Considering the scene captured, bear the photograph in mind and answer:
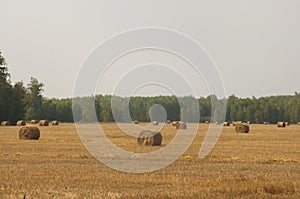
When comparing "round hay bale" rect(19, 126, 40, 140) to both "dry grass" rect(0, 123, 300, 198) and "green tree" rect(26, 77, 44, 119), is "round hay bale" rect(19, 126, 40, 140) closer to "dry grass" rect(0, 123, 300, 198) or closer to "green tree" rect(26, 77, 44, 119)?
"dry grass" rect(0, 123, 300, 198)

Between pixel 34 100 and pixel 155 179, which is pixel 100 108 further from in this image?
pixel 155 179

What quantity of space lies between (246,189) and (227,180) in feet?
7.93

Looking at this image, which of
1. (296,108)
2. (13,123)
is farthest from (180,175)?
(296,108)

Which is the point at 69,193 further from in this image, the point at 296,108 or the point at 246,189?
the point at 296,108

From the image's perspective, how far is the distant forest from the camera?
88250 mm

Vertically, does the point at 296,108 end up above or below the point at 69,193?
above

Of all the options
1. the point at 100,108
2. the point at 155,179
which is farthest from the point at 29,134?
the point at 100,108

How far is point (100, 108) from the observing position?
135 metres

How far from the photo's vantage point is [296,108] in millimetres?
163000

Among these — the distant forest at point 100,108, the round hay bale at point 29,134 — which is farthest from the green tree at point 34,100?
the round hay bale at point 29,134

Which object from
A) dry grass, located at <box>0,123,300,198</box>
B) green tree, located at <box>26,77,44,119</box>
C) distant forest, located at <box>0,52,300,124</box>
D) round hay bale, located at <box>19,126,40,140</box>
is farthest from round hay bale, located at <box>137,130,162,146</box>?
green tree, located at <box>26,77,44,119</box>

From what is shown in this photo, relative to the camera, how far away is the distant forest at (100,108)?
290 feet

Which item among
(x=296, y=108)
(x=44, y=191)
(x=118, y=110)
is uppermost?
(x=296, y=108)

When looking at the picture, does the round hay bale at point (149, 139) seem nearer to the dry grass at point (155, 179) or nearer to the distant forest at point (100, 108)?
the dry grass at point (155, 179)
